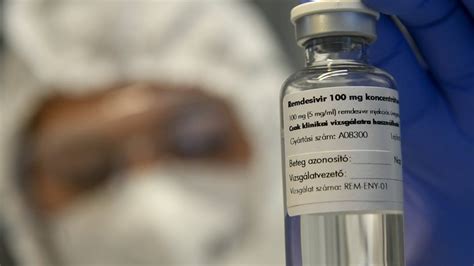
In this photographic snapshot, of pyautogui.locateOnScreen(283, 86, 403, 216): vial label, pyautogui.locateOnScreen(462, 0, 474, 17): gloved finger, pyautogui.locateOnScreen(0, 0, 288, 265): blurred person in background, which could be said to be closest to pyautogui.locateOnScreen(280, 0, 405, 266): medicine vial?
pyautogui.locateOnScreen(283, 86, 403, 216): vial label

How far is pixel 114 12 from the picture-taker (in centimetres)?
183

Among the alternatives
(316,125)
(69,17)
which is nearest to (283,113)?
(316,125)

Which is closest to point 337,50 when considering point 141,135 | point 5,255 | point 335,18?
point 335,18

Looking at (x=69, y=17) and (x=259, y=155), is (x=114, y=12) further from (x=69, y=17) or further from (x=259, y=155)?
(x=259, y=155)

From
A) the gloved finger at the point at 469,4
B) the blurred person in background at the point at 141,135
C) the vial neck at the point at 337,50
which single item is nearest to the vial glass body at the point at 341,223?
the vial neck at the point at 337,50

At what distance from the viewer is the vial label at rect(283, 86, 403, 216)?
607 mm

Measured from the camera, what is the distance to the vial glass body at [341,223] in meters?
0.62

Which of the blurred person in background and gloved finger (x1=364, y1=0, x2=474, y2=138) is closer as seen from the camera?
gloved finger (x1=364, y1=0, x2=474, y2=138)

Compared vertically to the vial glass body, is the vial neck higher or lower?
higher

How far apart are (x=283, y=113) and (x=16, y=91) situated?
1.37m

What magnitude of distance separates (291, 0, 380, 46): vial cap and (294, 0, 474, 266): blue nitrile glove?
0.16 metres

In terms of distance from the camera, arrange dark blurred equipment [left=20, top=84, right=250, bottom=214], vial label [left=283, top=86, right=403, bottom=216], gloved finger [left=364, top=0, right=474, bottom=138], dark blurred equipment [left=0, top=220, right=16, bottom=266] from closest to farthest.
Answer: vial label [left=283, top=86, right=403, bottom=216]
gloved finger [left=364, top=0, right=474, bottom=138]
dark blurred equipment [left=20, top=84, right=250, bottom=214]
dark blurred equipment [left=0, top=220, right=16, bottom=266]

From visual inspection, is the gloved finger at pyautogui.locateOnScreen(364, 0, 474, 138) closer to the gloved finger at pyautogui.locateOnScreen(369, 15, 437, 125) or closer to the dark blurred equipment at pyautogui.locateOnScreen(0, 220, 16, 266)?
the gloved finger at pyautogui.locateOnScreen(369, 15, 437, 125)

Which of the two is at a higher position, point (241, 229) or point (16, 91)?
point (16, 91)
